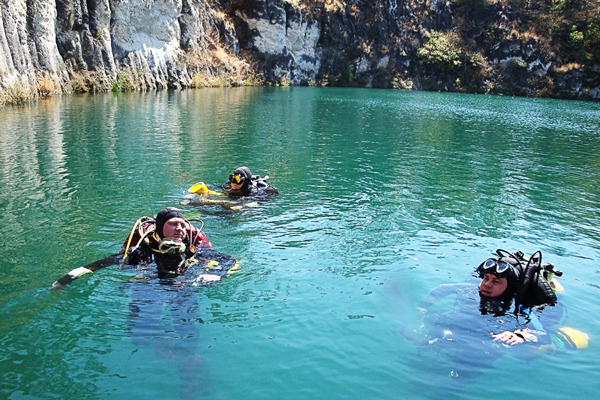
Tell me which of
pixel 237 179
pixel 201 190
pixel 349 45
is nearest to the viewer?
pixel 237 179

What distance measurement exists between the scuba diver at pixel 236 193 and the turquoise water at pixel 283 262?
387 millimetres

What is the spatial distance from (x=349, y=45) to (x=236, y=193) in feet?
228

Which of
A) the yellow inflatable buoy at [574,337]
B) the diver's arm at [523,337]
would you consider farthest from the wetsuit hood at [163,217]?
the yellow inflatable buoy at [574,337]

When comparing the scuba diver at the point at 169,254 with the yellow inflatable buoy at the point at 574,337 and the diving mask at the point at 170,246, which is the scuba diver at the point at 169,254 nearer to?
the diving mask at the point at 170,246

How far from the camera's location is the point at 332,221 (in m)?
11.8

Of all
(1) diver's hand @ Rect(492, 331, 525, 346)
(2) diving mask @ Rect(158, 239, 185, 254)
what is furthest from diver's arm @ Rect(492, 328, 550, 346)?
(2) diving mask @ Rect(158, 239, 185, 254)

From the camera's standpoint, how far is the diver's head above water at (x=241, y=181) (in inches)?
486

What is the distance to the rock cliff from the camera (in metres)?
44.6

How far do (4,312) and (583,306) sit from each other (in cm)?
897

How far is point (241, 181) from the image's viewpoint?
40.8 feet

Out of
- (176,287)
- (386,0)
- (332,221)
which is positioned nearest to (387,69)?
(386,0)

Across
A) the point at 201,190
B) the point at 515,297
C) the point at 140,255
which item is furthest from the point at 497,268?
the point at 201,190

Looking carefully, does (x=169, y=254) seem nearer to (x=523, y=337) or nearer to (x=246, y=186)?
(x=523, y=337)

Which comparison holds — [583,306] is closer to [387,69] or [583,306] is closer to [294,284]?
[294,284]
